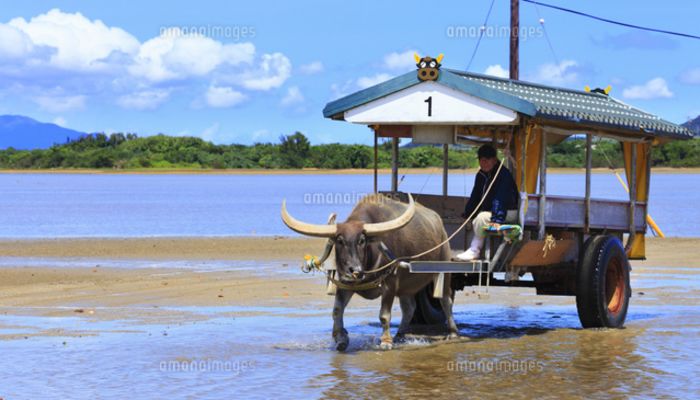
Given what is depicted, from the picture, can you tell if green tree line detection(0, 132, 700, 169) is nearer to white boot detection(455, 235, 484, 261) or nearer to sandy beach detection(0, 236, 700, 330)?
sandy beach detection(0, 236, 700, 330)

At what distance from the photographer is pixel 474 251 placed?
1173cm

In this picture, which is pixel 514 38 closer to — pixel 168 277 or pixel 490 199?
pixel 168 277

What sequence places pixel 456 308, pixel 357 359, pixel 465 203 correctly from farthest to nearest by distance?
pixel 456 308 → pixel 465 203 → pixel 357 359

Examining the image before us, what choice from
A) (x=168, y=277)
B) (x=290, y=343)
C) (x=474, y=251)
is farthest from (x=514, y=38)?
(x=290, y=343)

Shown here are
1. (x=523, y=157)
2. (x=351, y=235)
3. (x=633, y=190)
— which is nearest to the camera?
(x=351, y=235)

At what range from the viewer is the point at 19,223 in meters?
34.6

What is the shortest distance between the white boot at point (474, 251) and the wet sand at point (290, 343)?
90cm

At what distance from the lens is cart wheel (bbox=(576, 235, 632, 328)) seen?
12492 mm

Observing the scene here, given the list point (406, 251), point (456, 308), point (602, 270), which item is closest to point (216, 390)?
point (406, 251)

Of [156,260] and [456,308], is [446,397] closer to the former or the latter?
[456,308]

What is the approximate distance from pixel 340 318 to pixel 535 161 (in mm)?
2905

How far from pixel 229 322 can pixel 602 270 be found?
14.0 ft

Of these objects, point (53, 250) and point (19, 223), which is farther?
point (19, 223)

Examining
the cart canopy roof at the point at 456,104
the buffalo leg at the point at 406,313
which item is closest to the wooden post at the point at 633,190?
the cart canopy roof at the point at 456,104
